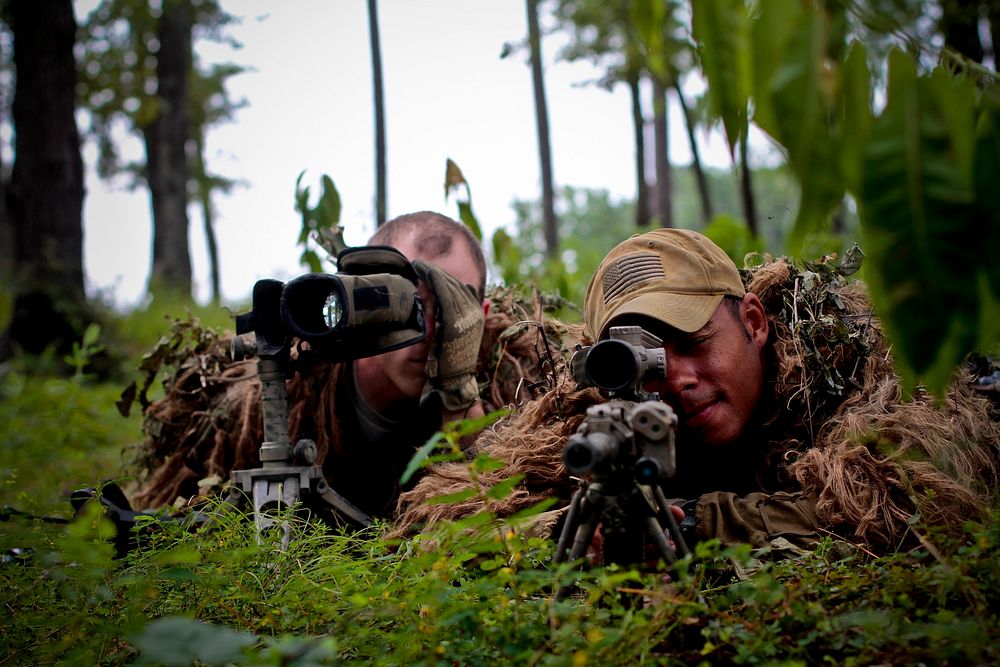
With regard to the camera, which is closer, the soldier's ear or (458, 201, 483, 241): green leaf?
the soldier's ear

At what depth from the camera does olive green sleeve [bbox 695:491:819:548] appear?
2.01m

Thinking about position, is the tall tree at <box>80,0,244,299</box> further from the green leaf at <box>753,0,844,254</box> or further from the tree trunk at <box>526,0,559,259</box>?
the green leaf at <box>753,0,844,254</box>

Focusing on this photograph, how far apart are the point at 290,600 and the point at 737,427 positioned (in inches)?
52.8

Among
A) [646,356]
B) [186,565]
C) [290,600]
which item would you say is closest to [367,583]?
[290,600]

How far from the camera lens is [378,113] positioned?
318 inches

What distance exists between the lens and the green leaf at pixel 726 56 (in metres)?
1.10

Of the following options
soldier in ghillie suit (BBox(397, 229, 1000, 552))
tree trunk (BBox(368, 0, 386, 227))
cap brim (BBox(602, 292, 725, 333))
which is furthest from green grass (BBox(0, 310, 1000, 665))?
tree trunk (BBox(368, 0, 386, 227))

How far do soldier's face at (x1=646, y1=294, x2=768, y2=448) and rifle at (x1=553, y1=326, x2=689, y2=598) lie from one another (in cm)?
51

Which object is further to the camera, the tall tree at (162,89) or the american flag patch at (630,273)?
the tall tree at (162,89)

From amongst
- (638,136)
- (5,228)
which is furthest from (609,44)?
(5,228)

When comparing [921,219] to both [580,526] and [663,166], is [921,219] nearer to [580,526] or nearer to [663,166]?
[580,526]

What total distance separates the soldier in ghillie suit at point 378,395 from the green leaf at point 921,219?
1872 millimetres

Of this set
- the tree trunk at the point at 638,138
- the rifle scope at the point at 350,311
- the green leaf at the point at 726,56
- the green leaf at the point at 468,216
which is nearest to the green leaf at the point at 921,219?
the green leaf at the point at 726,56

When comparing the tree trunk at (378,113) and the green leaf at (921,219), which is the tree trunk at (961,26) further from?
the tree trunk at (378,113)
